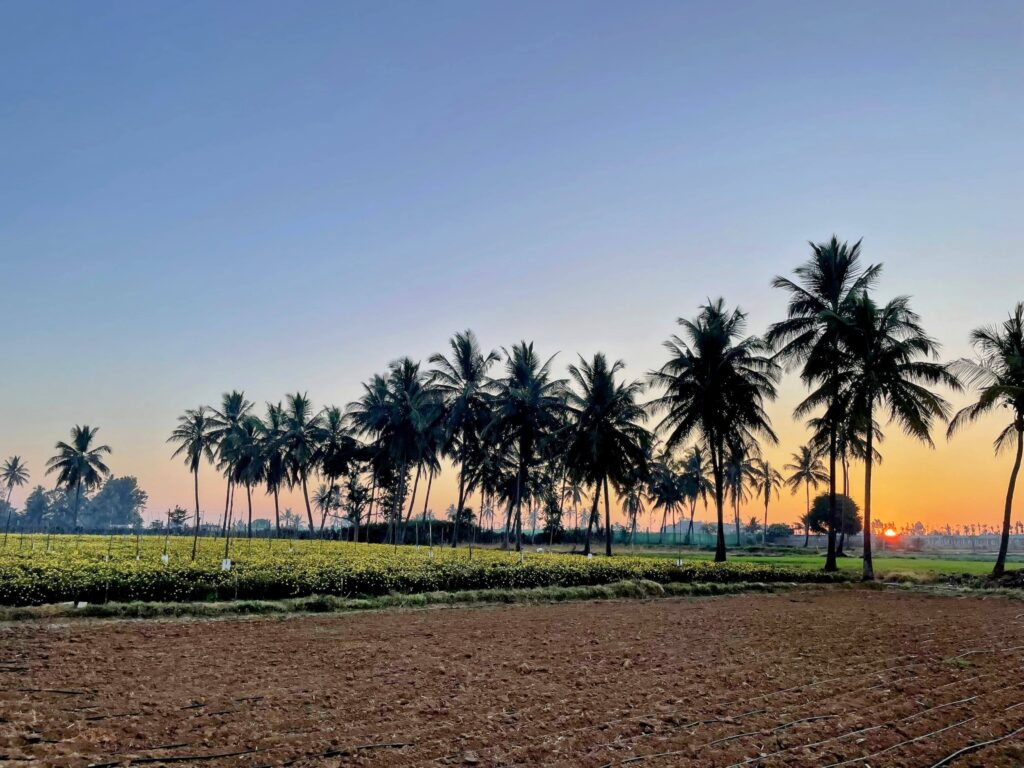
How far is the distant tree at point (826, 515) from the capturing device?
79.4 meters

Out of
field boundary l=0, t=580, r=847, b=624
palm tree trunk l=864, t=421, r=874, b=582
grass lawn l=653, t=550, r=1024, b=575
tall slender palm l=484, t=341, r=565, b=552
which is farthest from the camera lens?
tall slender palm l=484, t=341, r=565, b=552

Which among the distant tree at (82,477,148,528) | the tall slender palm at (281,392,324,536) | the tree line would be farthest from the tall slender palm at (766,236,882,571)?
the distant tree at (82,477,148,528)

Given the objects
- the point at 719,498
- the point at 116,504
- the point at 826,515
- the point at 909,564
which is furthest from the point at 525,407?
the point at 116,504

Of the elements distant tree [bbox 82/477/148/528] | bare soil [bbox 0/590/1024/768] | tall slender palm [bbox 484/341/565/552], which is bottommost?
distant tree [bbox 82/477/148/528]

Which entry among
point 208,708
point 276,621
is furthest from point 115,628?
point 208,708

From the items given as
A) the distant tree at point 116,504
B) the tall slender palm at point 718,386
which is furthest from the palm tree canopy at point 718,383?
the distant tree at point 116,504

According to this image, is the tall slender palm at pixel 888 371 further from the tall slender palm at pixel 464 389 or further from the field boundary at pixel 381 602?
the tall slender palm at pixel 464 389

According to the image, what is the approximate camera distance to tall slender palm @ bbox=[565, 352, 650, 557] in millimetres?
39750

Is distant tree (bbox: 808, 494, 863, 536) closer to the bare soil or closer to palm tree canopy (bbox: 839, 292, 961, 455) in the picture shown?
palm tree canopy (bbox: 839, 292, 961, 455)

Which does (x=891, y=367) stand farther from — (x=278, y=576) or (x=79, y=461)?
(x=79, y=461)

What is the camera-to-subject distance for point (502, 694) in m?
8.97

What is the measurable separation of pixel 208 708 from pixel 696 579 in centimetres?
2073

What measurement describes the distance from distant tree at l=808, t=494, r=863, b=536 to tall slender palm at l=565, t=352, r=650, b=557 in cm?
4816

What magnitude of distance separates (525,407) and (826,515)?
52720 mm
